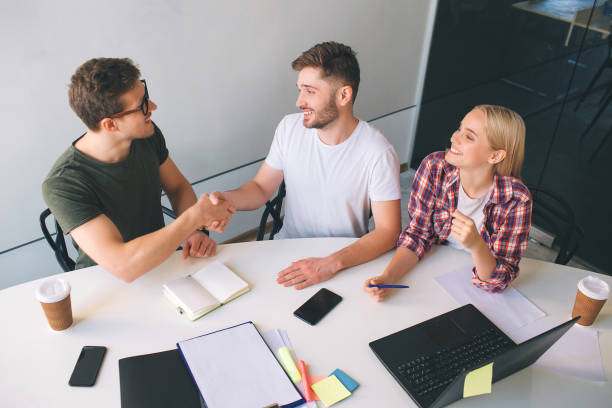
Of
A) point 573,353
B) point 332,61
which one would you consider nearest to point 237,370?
point 573,353

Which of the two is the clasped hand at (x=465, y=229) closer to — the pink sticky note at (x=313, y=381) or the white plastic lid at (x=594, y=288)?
the white plastic lid at (x=594, y=288)

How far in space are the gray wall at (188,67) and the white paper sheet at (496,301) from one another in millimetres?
1552

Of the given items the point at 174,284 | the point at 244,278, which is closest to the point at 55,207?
the point at 174,284

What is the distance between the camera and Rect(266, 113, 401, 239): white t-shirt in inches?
80.7

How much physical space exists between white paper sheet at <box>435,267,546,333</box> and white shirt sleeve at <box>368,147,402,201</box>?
40 cm

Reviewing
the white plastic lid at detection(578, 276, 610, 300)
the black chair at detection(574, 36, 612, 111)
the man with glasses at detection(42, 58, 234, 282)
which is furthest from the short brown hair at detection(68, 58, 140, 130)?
the black chair at detection(574, 36, 612, 111)

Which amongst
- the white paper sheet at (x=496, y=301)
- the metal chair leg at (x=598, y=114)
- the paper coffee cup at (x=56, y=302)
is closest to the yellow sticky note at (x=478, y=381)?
the white paper sheet at (x=496, y=301)

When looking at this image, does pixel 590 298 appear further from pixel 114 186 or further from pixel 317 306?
pixel 114 186

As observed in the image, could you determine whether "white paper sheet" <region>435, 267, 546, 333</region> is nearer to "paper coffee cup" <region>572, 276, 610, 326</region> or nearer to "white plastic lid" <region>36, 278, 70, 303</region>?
"paper coffee cup" <region>572, 276, 610, 326</region>

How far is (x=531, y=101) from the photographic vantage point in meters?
3.15

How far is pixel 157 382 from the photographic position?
4.50 ft

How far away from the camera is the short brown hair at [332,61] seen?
205 centimetres

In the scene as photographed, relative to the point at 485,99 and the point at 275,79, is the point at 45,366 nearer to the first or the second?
the point at 275,79

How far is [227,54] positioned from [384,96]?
53.7 inches
